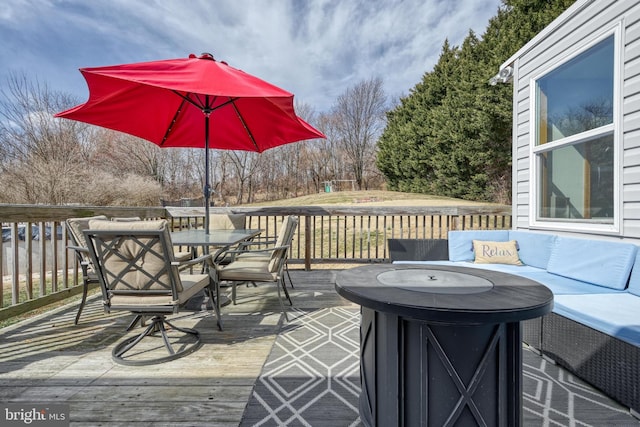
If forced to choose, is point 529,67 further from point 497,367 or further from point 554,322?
point 497,367

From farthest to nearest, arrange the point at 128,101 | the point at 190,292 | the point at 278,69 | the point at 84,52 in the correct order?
the point at 278,69 → the point at 84,52 → the point at 128,101 → the point at 190,292

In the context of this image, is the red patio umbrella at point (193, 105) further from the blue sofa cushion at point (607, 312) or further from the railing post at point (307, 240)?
the blue sofa cushion at point (607, 312)

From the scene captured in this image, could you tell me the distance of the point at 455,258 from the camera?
357cm

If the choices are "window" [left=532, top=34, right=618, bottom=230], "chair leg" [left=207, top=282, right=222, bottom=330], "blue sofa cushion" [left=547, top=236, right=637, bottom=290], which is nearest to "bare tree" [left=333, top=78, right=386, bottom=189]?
"window" [left=532, top=34, right=618, bottom=230]

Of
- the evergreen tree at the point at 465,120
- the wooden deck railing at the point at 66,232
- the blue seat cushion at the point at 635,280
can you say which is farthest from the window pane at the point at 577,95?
the evergreen tree at the point at 465,120

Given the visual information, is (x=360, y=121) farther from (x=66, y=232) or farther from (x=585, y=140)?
(x=66, y=232)

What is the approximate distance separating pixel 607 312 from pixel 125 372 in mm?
3005

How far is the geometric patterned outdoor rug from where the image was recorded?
5.09 ft

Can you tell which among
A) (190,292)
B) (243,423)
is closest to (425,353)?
(243,423)

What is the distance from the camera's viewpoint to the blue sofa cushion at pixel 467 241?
3561 millimetres

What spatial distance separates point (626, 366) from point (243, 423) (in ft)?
6.45

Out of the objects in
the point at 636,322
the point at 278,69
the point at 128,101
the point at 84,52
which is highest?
the point at 278,69

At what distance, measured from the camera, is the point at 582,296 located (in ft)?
7.10

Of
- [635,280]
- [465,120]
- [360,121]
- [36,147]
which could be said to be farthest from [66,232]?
[360,121]
